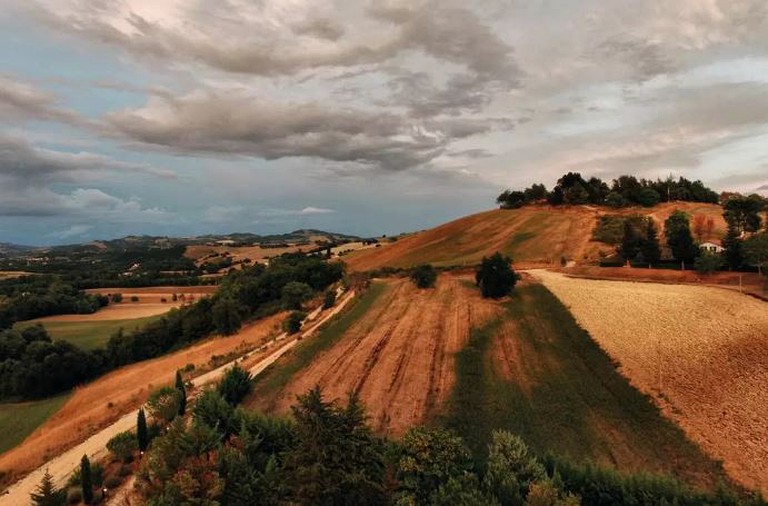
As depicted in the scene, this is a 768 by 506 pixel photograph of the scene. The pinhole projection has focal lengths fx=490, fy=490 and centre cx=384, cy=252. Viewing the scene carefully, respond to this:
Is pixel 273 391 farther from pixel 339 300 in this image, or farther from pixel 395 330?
pixel 339 300

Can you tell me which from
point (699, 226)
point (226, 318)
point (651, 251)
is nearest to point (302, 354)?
point (226, 318)

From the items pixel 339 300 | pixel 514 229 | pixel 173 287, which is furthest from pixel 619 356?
pixel 173 287

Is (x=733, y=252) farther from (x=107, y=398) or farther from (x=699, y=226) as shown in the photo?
(x=107, y=398)

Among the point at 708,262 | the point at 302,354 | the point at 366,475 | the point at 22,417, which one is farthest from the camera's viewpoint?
the point at 22,417

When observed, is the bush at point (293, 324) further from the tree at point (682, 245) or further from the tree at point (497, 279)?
the tree at point (682, 245)

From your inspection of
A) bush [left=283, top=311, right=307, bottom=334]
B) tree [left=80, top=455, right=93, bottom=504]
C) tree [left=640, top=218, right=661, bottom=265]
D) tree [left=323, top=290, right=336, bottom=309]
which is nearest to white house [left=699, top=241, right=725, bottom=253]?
tree [left=640, top=218, right=661, bottom=265]

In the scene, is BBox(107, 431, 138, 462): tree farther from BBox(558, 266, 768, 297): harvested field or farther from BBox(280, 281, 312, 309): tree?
BBox(558, 266, 768, 297): harvested field

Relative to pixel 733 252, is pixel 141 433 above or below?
below

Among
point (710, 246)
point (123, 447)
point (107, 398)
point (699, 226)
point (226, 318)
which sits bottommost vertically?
point (107, 398)
